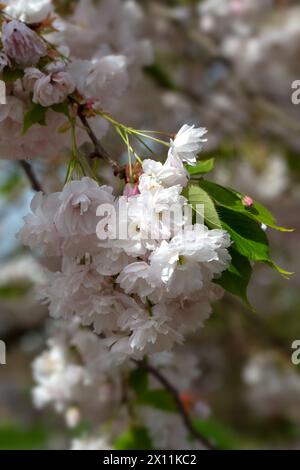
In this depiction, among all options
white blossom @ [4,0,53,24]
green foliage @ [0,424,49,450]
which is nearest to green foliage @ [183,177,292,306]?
white blossom @ [4,0,53,24]

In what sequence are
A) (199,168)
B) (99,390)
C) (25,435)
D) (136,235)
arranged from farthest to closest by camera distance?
(25,435) < (99,390) < (199,168) < (136,235)

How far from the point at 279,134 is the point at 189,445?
2.09 meters

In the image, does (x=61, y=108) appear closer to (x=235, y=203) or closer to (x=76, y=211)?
Answer: (x=76, y=211)

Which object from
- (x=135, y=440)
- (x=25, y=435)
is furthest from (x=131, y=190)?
(x=25, y=435)

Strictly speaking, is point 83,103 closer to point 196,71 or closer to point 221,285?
point 221,285

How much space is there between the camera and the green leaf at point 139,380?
178 cm

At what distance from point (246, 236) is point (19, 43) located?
0.51 meters

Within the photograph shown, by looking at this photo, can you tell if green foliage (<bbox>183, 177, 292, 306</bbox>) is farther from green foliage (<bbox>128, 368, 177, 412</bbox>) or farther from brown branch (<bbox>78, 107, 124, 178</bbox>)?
green foliage (<bbox>128, 368, 177, 412</bbox>)

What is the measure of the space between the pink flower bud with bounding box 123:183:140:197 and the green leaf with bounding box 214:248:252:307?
17 centimetres

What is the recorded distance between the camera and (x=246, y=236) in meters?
1.01

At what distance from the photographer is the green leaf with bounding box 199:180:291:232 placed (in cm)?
102

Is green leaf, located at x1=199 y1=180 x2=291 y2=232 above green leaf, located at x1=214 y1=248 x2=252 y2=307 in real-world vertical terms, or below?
above

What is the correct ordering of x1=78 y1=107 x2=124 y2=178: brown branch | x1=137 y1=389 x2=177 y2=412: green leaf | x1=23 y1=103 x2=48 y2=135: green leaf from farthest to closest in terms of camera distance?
x1=137 y1=389 x2=177 y2=412: green leaf < x1=23 y1=103 x2=48 y2=135: green leaf < x1=78 y1=107 x2=124 y2=178: brown branch

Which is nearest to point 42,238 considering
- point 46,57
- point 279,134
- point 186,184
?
point 186,184
